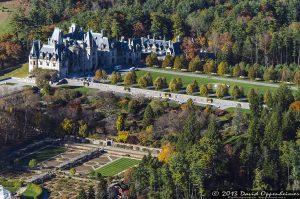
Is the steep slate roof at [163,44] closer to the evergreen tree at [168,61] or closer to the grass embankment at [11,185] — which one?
the evergreen tree at [168,61]

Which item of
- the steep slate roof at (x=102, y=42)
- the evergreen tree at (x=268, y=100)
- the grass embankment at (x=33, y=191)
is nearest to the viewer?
the grass embankment at (x=33, y=191)

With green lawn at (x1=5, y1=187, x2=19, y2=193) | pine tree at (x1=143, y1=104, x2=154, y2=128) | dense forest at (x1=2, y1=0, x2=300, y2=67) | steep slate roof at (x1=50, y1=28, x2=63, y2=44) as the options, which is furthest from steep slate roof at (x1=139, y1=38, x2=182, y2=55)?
green lawn at (x1=5, y1=187, x2=19, y2=193)

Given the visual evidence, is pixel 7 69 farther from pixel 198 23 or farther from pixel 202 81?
pixel 198 23

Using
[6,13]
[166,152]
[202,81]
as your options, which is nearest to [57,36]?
[202,81]

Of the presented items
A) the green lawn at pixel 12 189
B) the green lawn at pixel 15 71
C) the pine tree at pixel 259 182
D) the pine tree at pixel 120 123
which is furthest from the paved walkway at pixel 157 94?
the green lawn at pixel 12 189

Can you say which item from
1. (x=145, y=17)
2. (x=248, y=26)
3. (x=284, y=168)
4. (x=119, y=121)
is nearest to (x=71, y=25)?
(x=145, y=17)

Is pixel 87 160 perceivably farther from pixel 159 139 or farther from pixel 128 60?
pixel 128 60
